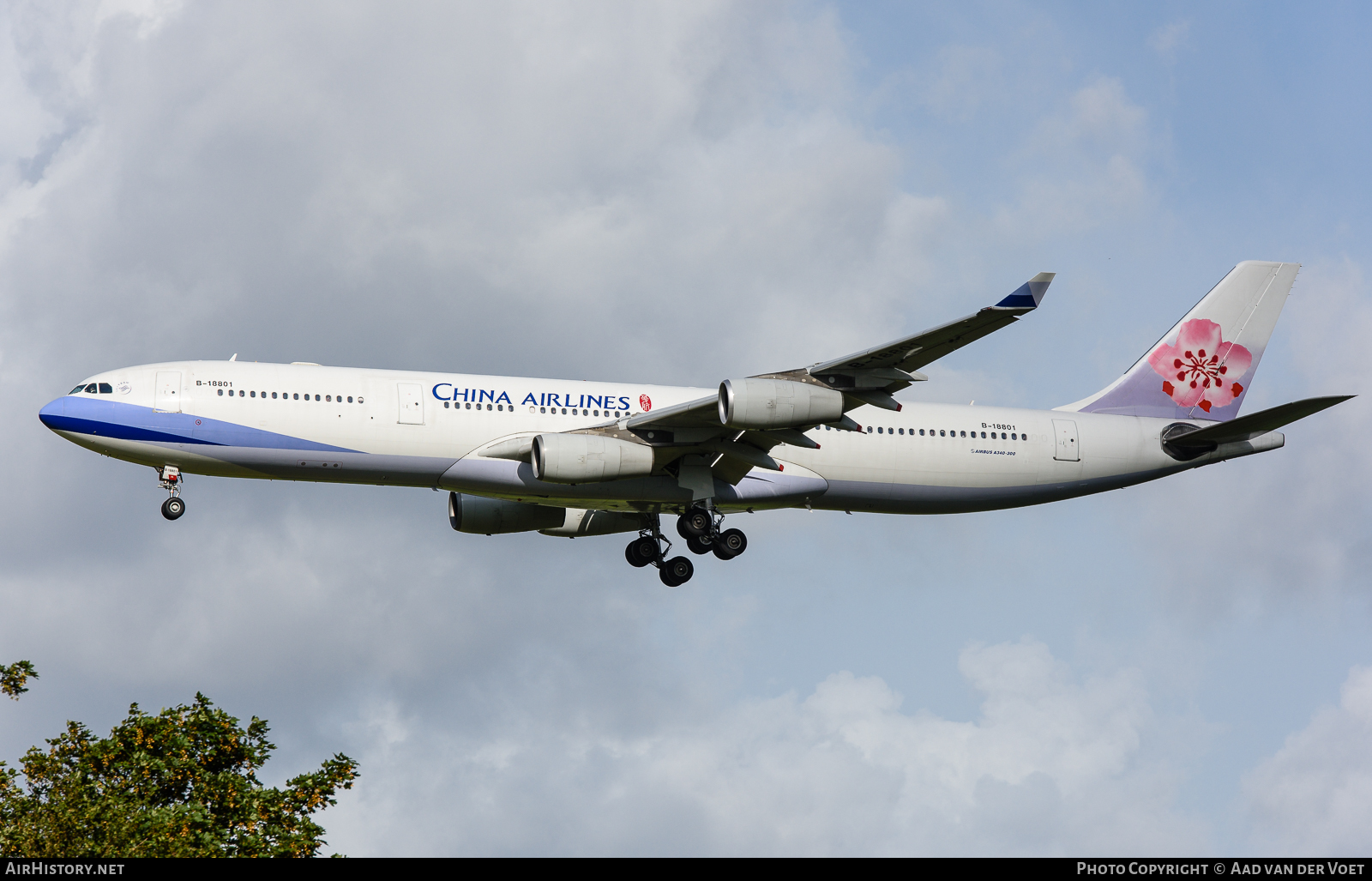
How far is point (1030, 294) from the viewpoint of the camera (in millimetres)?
32125

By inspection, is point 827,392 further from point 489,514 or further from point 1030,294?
point 489,514

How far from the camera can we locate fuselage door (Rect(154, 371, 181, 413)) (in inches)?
1444

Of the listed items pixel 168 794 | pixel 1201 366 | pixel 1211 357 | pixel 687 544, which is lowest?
pixel 168 794

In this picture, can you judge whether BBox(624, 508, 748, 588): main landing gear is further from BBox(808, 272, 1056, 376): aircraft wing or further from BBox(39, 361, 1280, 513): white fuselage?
BBox(808, 272, 1056, 376): aircraft wing

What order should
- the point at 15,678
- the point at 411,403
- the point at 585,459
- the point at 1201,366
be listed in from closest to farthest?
the point at 15,678 → the point at 585,459 → the point at 411,403 → the point at 1201,366

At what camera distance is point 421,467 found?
37781 mm

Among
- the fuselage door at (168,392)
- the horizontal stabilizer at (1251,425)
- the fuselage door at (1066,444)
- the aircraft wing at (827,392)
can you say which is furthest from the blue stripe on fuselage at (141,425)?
the horizontal stabilizer at (1251,425)

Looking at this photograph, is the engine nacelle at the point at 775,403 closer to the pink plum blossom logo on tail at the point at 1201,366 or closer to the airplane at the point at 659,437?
the airplane at the point at 659,437

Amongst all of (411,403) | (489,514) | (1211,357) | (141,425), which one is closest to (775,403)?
(411,403)

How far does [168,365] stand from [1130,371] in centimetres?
3029

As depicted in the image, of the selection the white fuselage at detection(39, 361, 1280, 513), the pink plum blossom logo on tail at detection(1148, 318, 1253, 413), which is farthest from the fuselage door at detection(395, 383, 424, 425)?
the pink plum blossom logo on tail at detection(1148, 318, 1253, 413)

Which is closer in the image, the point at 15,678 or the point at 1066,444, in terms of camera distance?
the point at 15,678

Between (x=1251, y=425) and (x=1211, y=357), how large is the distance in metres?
6.24
